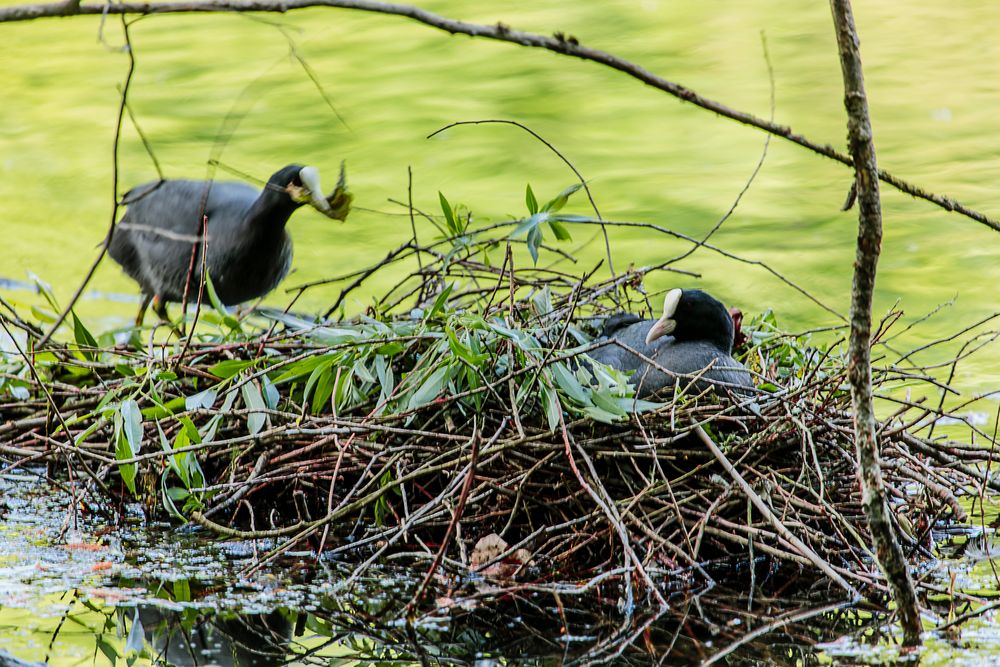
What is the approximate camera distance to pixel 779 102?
8.50 m

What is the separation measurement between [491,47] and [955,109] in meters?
3.42

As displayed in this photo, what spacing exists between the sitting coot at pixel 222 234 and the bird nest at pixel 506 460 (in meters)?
1.24

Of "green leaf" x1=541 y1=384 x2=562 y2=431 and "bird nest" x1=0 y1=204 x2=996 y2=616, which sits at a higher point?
"green leaf" x1=541 y1=384 x2=562 y2=431

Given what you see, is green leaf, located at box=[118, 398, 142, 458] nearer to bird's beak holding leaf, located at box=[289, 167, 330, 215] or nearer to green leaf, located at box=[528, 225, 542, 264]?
green leaf, located at box=[528, 225, 542, 264]

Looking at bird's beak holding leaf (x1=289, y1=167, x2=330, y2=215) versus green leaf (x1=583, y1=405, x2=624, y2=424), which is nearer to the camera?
green leaf (x1=583, y1=405, x2=624, y2=424)

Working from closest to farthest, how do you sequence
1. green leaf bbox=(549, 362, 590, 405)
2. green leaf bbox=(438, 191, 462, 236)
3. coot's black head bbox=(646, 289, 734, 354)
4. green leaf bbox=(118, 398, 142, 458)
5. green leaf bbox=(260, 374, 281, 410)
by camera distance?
green leaf bbox=(549, 362, 590, 405), green leaf bbox=(118, 398, 142, 458), green leaf bbox=(260, 374, 281, 410), coot's black head bbox=(646, 289, 734, 354), green leaf bbox=(438, 191, 462, 236)

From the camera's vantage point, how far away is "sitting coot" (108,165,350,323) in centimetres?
483

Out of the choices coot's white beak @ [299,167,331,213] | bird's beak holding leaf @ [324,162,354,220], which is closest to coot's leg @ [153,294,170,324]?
coot's white beak @ [299,167,331,213]

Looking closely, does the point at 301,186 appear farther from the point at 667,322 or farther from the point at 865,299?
the point at 865,299

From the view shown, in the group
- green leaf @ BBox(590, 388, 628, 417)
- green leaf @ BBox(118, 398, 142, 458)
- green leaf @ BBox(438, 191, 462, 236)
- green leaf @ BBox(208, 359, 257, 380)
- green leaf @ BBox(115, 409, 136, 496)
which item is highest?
green leaf @ BBox(438, 191, 462, 236)

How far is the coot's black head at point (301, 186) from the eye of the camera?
4695mm

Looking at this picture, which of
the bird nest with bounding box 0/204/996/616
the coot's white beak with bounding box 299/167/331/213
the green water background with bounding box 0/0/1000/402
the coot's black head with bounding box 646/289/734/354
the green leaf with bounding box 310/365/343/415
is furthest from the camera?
the green water background with bounding box 0/0/1000/402

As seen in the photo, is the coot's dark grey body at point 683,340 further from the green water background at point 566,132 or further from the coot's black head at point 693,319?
the green water background at point 566,132

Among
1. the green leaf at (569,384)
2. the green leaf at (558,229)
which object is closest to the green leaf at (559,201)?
the green leaf at (558,229)
